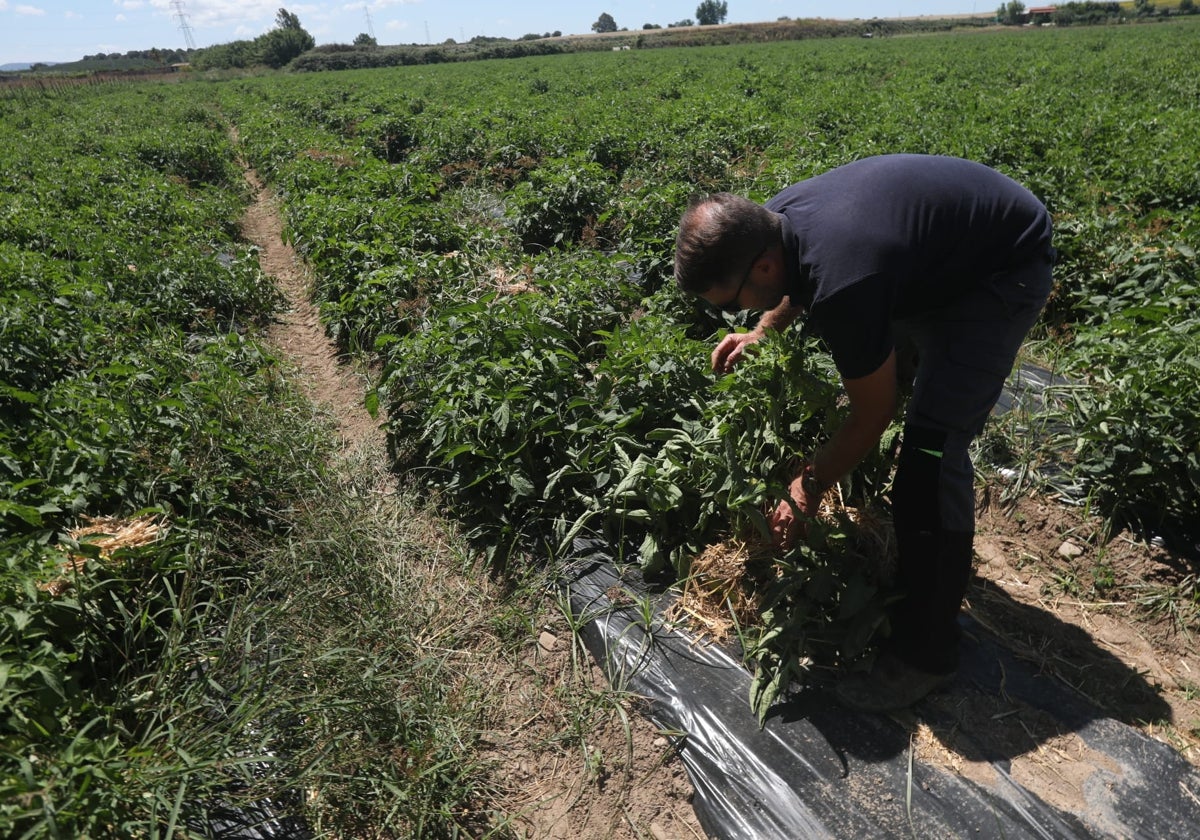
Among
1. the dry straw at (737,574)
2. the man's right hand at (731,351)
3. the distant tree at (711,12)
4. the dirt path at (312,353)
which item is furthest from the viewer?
the distant tree at (711,12)

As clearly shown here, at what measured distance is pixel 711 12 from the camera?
12150 centimetres

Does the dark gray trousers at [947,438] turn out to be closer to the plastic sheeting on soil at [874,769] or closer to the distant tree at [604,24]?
the plastic sheeting on soil at [874,769]

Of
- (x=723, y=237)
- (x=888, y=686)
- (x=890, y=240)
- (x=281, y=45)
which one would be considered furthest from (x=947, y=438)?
(x=281, y=45)

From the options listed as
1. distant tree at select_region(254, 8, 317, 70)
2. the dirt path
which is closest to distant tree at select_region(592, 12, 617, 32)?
distant tree at select_region(254, 8, 317, 70)

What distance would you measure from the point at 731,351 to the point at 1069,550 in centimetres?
183

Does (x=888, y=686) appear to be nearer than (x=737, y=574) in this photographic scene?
Yes

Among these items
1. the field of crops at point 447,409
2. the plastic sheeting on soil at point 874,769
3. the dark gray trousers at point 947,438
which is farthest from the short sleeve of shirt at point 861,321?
the plastic sheeting on soil at point 874,769

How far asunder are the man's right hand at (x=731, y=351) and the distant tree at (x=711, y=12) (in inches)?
5308

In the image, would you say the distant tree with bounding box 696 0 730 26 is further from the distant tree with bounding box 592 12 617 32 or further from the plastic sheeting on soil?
the plastic sheeting on soil

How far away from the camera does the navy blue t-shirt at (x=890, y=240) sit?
2033mm

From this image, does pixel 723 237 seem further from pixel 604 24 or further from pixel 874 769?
pixel 604 24

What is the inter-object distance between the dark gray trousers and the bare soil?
37 centimetres

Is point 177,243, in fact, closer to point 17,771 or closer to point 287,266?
point 287,266

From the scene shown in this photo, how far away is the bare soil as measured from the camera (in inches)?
→ 95.1
